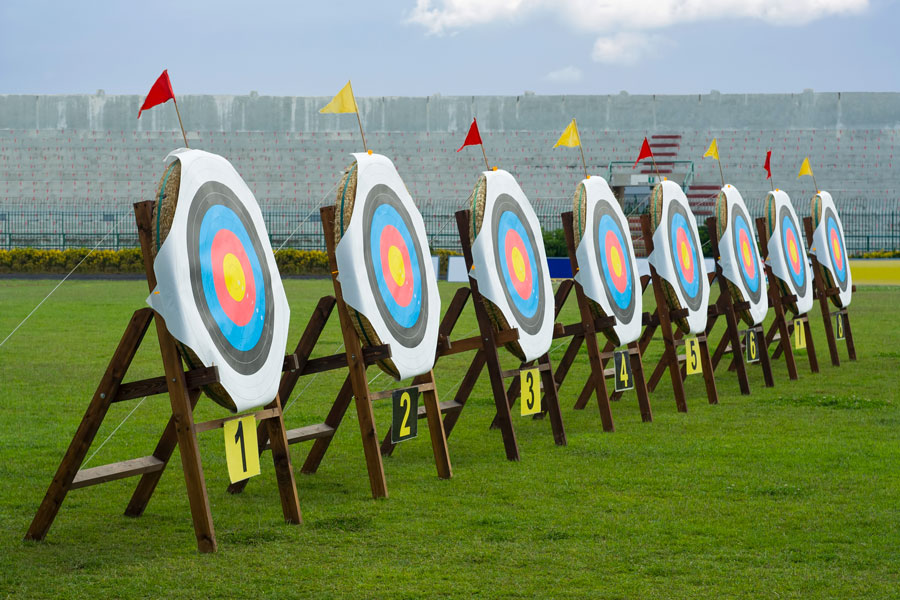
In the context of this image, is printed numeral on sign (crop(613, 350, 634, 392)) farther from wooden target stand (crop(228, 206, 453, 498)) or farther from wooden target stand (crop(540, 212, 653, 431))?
wooden target stand (crop(228, 206, 453, 498))

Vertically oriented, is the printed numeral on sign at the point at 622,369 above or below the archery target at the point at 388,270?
below

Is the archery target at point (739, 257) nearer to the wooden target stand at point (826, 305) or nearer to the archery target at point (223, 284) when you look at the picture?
the wooden target stand at point (826, 305)

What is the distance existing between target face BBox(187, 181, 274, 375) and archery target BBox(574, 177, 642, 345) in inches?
110

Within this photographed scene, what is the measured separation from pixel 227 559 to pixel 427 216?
30.7 meters

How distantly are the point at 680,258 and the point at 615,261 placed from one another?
1.19m

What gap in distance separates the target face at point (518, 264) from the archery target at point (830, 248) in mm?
5808

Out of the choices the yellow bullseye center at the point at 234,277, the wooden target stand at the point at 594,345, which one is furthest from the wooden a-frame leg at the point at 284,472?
the wooden target stand at the point at 594,345

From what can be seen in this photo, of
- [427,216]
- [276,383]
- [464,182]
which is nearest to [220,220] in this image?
[276,383]

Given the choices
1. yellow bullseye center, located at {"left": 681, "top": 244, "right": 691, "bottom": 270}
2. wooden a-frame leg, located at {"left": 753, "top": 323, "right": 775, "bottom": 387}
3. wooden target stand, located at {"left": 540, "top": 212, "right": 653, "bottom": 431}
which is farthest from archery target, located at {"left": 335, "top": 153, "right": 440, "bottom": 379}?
wooden a-frame leg, located at {"left": 753, "top": 323, "right": 775, "bottom": 387}

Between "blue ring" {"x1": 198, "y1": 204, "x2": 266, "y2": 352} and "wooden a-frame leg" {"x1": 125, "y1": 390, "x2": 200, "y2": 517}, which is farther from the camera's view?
"wooden a-frame leg" {"x1": 125, "y1": 390, "x2": 200, "y2": 517}

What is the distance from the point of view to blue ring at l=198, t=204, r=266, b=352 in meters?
4.20

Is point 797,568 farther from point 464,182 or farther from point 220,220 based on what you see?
point 464,182

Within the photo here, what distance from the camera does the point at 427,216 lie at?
34.4 meters

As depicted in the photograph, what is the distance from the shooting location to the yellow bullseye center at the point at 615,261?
7.35 m
